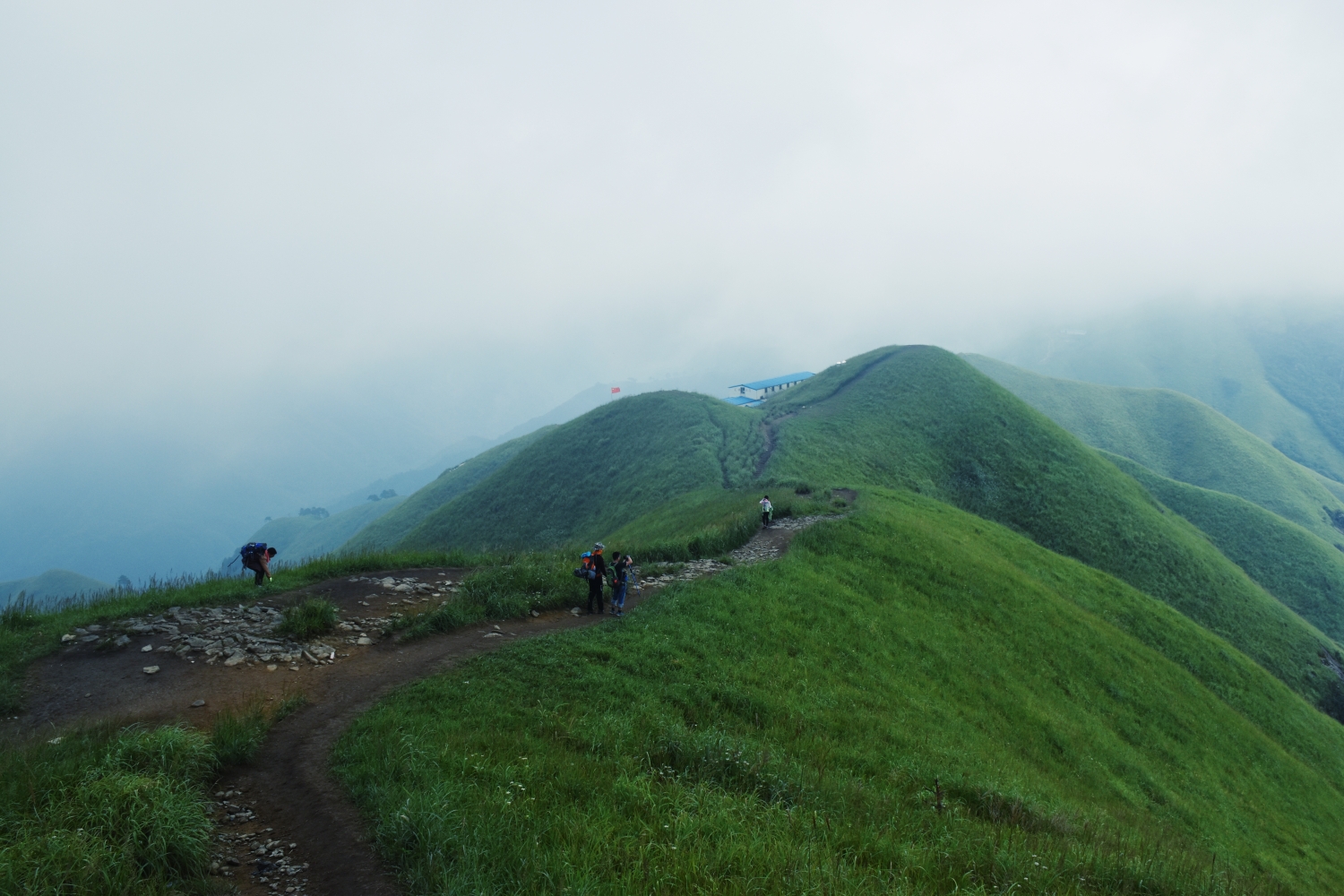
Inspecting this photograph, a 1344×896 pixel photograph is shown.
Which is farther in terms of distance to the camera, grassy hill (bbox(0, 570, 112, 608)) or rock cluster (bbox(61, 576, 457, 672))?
grassy hill (bbox(0, 570, 112, 608))

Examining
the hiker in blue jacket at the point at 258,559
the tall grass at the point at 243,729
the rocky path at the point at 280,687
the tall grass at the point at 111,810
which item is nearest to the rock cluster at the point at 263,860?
the rocky path at the point at 280,687

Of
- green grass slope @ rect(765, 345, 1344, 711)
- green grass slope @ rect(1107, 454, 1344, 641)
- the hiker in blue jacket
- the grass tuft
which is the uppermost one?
the hiker in blue jacket

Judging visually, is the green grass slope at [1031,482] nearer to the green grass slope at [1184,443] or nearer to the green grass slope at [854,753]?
the green grass slope at [854,753]

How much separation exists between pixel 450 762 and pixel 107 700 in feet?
27.2

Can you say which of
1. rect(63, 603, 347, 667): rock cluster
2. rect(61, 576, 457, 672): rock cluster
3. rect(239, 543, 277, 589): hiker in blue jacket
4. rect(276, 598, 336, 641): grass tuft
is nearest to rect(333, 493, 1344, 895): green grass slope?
rect(61, 576, 457, 672): rock cluster

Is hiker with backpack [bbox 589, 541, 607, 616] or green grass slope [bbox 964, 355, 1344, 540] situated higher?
hiker with backpack [bbox 589, 541, 607, 616]

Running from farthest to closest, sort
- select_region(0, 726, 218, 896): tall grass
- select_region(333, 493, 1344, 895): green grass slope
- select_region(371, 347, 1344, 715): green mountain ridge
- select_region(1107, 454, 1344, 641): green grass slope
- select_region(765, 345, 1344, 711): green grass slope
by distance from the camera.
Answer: select_region(1107, 454, 1344, 641): green grass slope
select_region(371, 347, 1344, 715): green mountain ridge
select_region(765, 345, 1344, 711): green grass slope
select_region(333, 493, 1344, 895): green grass slope
select_region(0, 726, 218, 896): tall grass

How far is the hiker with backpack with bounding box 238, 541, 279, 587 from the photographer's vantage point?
63.4ft

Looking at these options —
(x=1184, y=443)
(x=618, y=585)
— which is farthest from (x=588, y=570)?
(x=1184, y=443)

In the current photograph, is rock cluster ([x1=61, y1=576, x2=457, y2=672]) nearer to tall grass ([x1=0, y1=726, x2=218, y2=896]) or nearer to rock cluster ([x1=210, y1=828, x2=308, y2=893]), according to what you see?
tall grass ([x1=0, y1=726, x2=218, y2=896])

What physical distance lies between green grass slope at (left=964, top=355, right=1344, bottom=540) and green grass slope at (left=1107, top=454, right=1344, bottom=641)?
37308 mm

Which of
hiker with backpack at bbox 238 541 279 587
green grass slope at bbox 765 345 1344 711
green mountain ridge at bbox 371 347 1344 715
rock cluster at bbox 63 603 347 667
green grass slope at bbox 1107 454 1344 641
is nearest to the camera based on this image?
rock cluster at bbox 63 603 347 667

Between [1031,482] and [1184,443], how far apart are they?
9678cm

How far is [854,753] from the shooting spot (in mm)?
13617
